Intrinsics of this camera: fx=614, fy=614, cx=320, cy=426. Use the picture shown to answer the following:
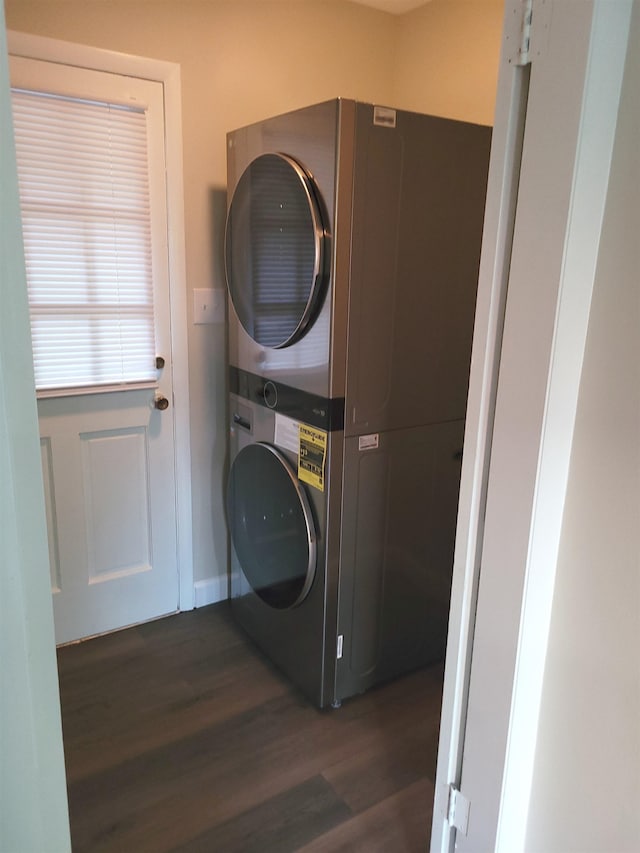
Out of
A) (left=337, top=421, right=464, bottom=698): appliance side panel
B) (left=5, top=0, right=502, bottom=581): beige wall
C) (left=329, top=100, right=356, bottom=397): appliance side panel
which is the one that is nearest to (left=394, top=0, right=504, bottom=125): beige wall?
(left=5, top=0, right=502, bottom=581): beige wall

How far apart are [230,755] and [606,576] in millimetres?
1304

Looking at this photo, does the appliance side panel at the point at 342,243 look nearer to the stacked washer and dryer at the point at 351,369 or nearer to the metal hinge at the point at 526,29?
the stacked washer and dryer at the point at 351,369

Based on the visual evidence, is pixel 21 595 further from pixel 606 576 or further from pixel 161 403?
pixel 161 403

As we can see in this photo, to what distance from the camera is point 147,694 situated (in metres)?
2.08

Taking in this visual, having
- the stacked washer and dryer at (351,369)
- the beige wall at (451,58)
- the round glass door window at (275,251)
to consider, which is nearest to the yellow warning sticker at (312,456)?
the stacked washer and dryer at (351,369)

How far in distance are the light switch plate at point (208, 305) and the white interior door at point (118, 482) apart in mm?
116

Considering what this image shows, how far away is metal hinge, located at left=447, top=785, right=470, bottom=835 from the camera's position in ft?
4.20

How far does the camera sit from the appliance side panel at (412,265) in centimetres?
166

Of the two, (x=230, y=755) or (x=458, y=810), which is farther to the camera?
(x=230, y=755)

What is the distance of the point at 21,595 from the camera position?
0.68m

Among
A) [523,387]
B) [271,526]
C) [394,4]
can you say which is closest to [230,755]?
[271,526]

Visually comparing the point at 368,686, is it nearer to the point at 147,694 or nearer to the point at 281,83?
the point at 147,694

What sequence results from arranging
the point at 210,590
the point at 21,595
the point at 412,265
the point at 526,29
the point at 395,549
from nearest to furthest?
1. the point at 21,595
2. the point at 526,29
3. the point at 412,265
4. the point at 395,549
5. the point at 210,590

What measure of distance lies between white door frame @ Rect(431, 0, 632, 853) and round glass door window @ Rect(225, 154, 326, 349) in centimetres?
69
